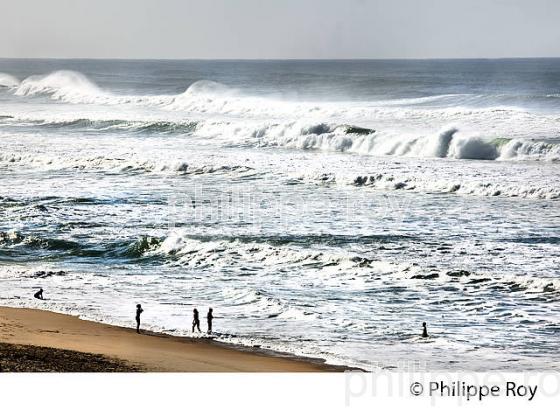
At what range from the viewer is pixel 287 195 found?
5.64m

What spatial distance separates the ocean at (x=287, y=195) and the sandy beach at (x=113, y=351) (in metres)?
0.15

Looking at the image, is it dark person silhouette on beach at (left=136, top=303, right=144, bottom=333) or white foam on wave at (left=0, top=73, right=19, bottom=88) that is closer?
dark person silhouette on beach at (left=136, top=303, right=144, bottom=333)

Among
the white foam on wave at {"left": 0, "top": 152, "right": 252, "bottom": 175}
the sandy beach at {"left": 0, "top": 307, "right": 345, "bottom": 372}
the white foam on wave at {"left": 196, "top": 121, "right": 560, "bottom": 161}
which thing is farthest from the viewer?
the white foam on wave at {"left": 0, "top": 152, "right": 252, "bottom": 175}

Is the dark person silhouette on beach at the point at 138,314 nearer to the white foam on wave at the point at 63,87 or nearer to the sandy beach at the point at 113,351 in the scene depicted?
the sandy beach at the point at 113,351

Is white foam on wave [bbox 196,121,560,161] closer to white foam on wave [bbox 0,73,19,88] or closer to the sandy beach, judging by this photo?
white foam on wave [bbox 0,73,19,88]

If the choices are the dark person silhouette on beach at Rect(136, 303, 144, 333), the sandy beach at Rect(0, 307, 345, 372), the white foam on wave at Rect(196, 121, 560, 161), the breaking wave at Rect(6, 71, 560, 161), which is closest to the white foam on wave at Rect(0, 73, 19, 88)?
the breaking wave at Rect(6, 71, 560, 161)

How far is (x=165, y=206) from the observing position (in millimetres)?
5762

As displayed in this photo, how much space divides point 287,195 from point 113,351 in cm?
156

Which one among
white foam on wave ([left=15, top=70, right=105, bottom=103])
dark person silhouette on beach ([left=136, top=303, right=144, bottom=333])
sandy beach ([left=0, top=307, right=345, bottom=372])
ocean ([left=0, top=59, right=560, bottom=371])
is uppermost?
white foam on wave ([left=15, top=70, right=105, bottom=103])

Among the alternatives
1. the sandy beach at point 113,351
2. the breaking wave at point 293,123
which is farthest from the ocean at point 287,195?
the sandy beach at point 113,351

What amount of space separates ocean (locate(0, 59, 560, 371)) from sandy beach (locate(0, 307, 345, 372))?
15 cm

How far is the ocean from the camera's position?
5043 mm

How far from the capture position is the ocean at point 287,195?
5.04 m
